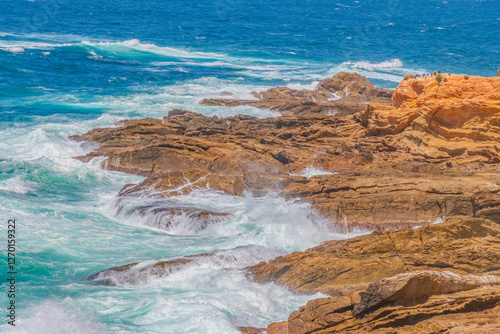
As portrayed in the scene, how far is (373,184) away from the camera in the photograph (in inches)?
628

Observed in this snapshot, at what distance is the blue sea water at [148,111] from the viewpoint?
37.0 ft

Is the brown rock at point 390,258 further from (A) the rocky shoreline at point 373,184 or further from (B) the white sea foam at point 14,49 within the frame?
(B) the white sea foam at point 14,49

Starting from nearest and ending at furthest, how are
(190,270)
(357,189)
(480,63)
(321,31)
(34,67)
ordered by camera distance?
(190,270) < (357,189) < (34,67) < (480,63) < (321,31)

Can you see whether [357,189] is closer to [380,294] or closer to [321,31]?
[380,294]

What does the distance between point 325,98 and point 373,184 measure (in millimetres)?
20109

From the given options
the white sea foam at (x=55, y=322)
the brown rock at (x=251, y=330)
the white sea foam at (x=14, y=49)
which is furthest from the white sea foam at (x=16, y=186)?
the white sea foam at (x=14, y=49)

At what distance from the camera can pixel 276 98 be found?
34.1 metres

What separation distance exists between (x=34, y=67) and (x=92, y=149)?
84.3 ft

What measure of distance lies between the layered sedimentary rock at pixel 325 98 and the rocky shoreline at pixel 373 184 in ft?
0.76

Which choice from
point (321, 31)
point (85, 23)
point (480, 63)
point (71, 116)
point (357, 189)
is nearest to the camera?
point (357, 189)

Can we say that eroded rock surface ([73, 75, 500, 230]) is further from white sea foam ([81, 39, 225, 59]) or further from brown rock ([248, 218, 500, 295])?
white sea foam ([81, 39, 225, 59])

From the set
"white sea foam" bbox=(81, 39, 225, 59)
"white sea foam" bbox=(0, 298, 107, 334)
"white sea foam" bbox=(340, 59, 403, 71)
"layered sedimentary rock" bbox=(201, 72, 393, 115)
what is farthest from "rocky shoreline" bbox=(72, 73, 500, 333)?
"white sea foam" bbox=(81, 39, 225, 59)

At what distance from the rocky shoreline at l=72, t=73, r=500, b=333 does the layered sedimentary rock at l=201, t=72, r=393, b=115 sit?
0.76 feet

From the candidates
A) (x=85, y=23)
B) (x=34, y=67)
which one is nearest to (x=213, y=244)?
(x=34, y=67)
